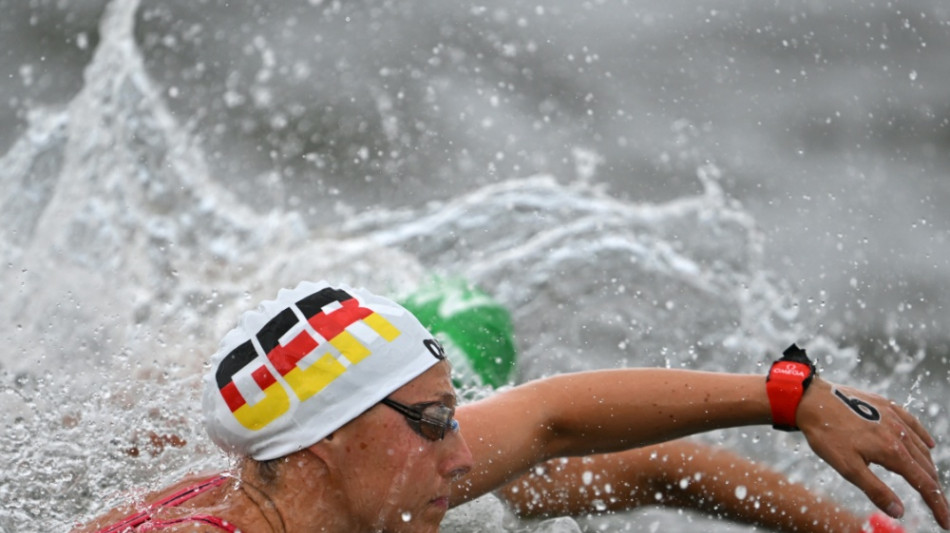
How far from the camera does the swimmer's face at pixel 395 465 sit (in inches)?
105

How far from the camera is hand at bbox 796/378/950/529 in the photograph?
9.56ft

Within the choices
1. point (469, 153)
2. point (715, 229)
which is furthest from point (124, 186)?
point (715, 229)

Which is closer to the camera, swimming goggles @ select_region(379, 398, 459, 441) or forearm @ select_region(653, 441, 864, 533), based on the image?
swimming goggles @ select_region(379, 398, 459, 441)

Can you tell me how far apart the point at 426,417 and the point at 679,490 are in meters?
1.60

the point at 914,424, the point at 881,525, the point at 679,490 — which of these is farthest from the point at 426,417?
the point at 881,525

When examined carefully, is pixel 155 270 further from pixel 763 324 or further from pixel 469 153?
pixel 763 324

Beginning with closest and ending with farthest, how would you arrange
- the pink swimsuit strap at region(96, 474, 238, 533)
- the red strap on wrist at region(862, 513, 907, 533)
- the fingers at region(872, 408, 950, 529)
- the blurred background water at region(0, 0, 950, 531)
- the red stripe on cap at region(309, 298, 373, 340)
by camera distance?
the pink swimsuit strap at region(96, 474, 238, 533)
the red stripe on cap at region(309, 298, 373, 340)
the fingers at region(872, 408, 950, 529)
the red strap on wrist at region(862, 513, 907, 533)
the blurred background water at region(0, 0, 950, 531)

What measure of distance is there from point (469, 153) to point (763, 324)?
1.88m

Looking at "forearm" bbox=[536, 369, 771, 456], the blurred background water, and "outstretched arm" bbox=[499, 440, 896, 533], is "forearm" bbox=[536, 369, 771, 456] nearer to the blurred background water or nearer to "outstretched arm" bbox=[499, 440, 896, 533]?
"outstretched arm" bbox=[499, 440, 896, 533]

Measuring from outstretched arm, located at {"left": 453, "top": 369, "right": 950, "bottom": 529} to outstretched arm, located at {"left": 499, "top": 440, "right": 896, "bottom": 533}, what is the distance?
581 mm

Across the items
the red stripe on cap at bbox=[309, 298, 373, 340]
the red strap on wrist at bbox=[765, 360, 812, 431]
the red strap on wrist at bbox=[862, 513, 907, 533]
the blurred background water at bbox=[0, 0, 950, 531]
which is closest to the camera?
the red stripe on cap at bbox=[309, 298, 373, 340]

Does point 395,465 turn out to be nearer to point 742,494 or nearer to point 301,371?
point 301,371

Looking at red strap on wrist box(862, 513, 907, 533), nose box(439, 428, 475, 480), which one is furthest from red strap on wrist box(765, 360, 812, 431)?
red strap on wrist box(862, 513, 907, 533)

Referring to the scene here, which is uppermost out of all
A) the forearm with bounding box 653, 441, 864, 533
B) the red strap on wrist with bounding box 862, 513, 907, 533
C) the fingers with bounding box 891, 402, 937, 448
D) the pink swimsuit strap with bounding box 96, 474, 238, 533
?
the pink swimsuit strap with bounding box 96, 474, 238, 533
